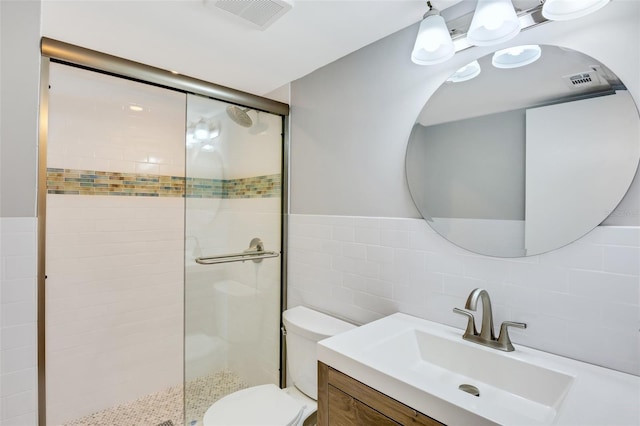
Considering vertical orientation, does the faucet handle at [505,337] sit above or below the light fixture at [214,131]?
below

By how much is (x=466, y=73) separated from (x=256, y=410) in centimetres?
177

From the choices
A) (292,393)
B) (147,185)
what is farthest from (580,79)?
(147,185)

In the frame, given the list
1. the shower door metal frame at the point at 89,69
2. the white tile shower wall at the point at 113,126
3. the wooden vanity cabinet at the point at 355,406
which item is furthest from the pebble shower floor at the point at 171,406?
the white tile shower wall at the point at 113,126

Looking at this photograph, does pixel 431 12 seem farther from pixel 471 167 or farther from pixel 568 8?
pixel 471 167

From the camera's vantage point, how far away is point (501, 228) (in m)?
1.23

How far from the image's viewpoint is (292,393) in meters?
1.83

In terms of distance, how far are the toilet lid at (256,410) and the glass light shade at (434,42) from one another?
5.55 ft

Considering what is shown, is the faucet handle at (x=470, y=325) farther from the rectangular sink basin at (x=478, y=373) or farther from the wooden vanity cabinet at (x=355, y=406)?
the wooden vanity cabinet at (x=355, y=406)

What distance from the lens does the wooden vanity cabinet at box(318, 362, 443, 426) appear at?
3.10 feet

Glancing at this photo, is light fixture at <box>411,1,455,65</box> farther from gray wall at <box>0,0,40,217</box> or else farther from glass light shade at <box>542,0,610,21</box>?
gray wall at <box>0,0,40,217</box>

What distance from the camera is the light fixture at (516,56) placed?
1160 millimetres

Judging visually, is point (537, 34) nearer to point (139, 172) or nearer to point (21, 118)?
point (21, 118)

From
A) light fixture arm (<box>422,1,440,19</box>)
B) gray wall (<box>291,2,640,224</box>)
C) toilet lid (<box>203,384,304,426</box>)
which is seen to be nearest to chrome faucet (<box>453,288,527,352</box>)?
gray wall (<box>291,2,640,224</box>)

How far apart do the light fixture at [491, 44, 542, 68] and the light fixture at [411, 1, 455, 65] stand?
0.56 feet
